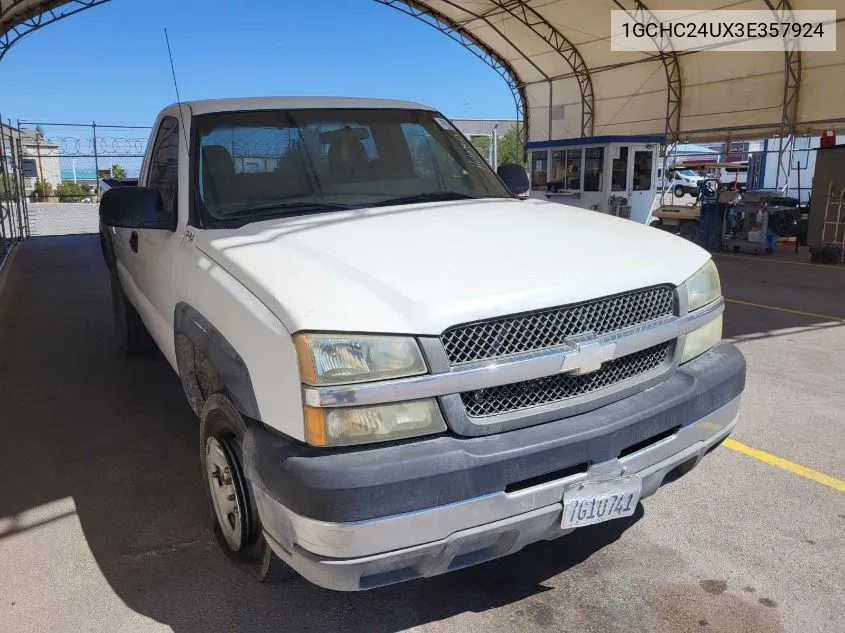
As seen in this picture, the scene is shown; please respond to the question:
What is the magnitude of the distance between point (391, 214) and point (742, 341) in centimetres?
492

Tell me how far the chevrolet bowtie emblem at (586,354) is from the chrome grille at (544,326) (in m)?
0.03

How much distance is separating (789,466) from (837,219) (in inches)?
446

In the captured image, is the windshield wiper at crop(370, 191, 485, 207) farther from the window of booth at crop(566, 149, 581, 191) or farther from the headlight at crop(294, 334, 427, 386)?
A: the window of booth at crop(566, 149, 581, 191)

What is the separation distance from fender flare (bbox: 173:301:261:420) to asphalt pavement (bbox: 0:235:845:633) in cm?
75

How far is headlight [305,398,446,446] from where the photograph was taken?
2.01 m

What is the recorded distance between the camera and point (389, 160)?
3.72 m

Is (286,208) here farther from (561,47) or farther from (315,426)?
(561,47)

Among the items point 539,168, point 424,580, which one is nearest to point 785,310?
point 424,580

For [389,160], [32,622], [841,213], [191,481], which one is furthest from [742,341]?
[841,213]

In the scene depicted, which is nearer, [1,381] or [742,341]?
[1,381]

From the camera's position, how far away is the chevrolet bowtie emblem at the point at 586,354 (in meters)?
2.24

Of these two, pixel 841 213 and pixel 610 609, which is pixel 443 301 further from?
pixel 841 213

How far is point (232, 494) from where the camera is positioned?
2.72 meters

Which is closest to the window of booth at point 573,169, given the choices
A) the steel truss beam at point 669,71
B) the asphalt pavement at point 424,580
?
the steel truss beam at point 669,71
